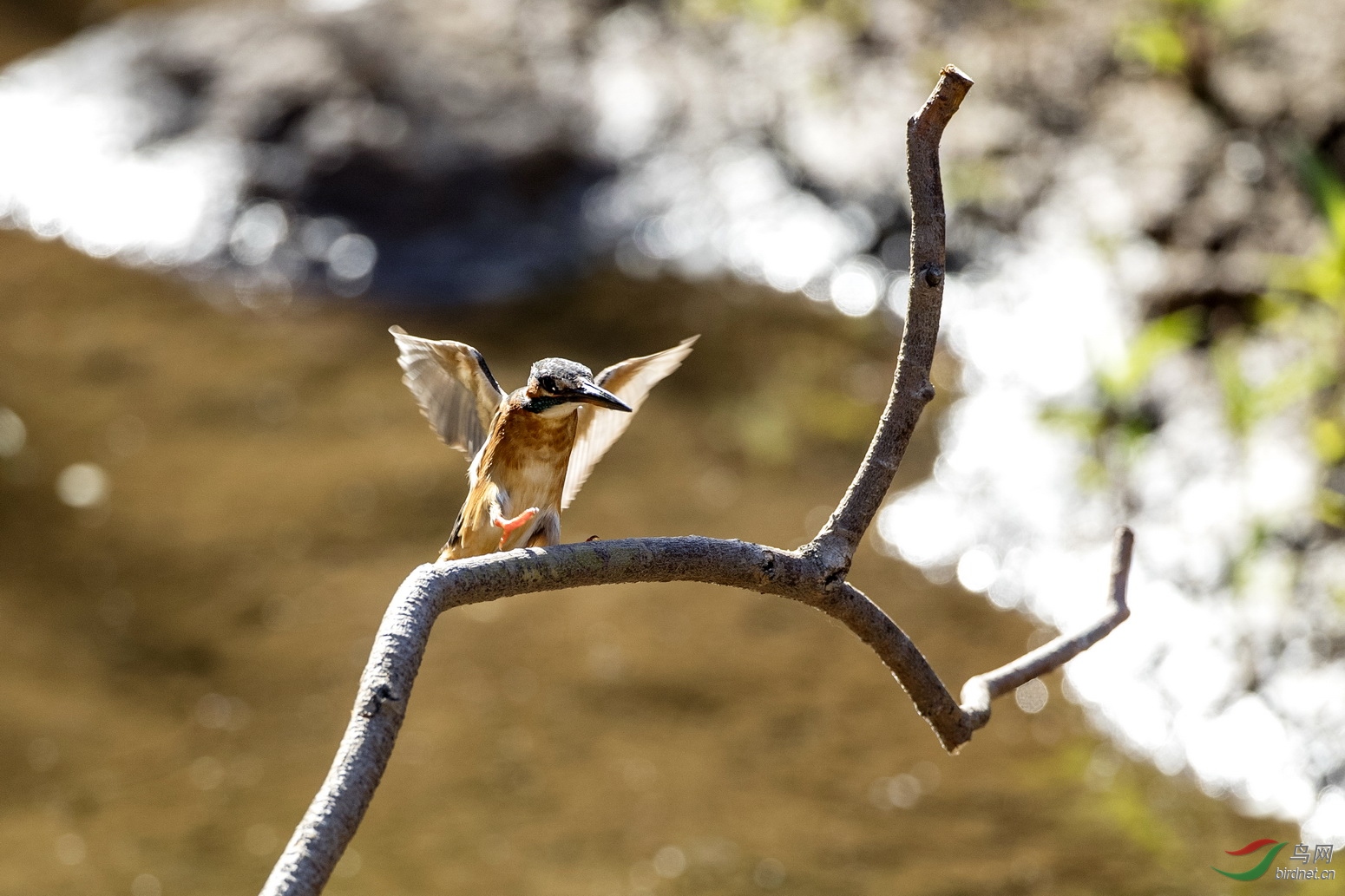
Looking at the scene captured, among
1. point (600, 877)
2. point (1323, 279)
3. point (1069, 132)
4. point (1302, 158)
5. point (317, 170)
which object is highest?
point (317, 170)

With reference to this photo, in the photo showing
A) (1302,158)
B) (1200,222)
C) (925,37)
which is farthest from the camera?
(925,37)

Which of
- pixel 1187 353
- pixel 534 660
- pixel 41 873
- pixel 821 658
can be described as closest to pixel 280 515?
pixel 534 660

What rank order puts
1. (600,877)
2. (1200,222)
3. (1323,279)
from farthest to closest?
1. (1200,222)
2. (1323,279)
3. (600,877)

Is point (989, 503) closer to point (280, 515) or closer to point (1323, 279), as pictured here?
point (1323, 279)

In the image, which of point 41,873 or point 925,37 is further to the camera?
point 925,37

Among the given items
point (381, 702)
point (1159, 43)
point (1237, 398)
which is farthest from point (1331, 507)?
point (381, 702)

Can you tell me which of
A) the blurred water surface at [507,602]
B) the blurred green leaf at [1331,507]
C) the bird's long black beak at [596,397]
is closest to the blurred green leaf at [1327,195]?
the blurred green leaf at [1331,507]

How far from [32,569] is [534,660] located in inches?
88.0

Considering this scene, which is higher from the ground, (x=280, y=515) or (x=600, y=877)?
(x=280, y=515)

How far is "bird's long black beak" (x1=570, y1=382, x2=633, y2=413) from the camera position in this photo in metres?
2.28

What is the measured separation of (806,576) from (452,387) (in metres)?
1.12

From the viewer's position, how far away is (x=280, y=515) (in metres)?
5.98

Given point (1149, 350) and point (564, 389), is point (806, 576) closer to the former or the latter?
point (564, 389)

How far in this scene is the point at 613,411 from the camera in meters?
2.54
